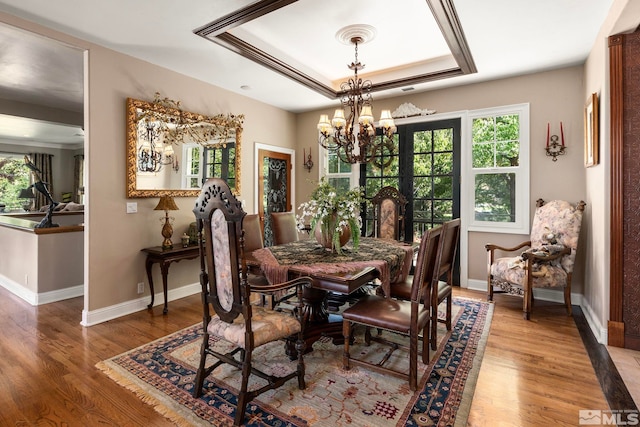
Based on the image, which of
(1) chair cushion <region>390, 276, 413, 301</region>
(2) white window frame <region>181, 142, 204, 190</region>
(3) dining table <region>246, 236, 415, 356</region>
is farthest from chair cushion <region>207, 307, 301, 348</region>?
(2) white window frame <region>181, 142, 204, 190</region>

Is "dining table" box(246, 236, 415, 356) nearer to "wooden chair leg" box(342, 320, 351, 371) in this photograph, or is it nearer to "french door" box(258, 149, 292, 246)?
"wooden chair leg" box(342, 320, 351, 371)

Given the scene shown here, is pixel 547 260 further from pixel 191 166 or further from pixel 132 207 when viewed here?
pixel 132 207

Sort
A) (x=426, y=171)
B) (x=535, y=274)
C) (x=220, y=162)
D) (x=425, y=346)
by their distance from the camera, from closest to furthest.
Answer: (x=425, y=346) < (x=535, y=274) < (x=220, y=162) < (x=426, y=171)

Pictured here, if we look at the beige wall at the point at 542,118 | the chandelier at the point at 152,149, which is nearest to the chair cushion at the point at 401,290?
the beige wall at the point at 542,118

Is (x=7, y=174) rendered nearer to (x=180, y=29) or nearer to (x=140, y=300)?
(x=140, y=300)

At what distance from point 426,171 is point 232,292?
3653 mm

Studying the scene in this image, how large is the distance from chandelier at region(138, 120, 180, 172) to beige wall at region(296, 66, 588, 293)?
368 cm

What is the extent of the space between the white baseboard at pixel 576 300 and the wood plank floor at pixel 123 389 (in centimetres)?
17

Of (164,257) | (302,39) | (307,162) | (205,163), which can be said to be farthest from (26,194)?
(302,39)

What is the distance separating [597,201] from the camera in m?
3.10

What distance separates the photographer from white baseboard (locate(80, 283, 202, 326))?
3.26m

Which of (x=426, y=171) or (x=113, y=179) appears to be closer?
(x=113, y=179)

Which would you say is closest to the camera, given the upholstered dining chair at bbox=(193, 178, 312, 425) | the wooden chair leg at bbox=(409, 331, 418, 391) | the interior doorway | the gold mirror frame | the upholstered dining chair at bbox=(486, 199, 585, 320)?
the upholstered dining chair at bbox=(193, 178, 312, 425)

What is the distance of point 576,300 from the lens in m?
3.86
